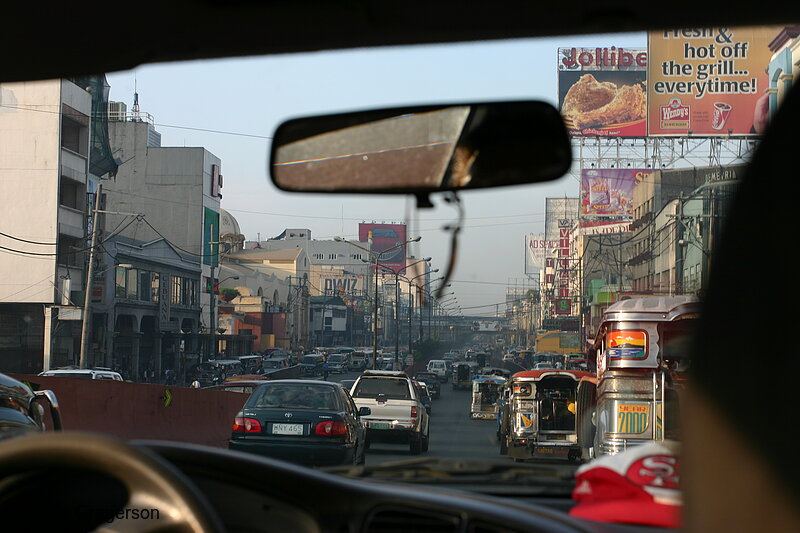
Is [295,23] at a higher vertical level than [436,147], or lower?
higher

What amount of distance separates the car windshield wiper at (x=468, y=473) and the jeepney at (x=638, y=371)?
9.51 m

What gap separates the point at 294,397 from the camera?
577 inches

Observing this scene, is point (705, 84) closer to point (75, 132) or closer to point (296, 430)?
point (75, 132)

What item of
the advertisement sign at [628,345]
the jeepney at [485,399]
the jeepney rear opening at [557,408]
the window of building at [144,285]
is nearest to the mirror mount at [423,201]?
the advertisement sign at [628,345]

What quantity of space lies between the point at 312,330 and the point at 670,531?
119000 mm

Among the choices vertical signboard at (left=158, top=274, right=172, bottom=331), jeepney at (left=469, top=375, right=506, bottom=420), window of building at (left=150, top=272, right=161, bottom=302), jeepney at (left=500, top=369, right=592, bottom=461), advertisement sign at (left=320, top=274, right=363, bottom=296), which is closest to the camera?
jeepney at (left=500, top=369, right=592, bottom=461)

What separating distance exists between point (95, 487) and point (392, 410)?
18.4 meters

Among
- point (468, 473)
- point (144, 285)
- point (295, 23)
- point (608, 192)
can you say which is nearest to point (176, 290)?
point (144, 285)

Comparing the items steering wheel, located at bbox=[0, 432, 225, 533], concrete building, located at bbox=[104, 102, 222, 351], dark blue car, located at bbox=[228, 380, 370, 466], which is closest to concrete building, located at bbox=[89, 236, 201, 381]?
concrete building, located at bbox=[104, 102, 222, 351]

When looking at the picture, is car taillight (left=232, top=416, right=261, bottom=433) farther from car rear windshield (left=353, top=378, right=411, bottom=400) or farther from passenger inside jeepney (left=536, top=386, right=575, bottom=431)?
passenger inside jeepney (left=536, top=386, right=575, bottom=431)

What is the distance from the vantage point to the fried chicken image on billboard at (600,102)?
69062mm

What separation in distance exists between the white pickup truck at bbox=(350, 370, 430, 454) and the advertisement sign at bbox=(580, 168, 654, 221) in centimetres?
4836

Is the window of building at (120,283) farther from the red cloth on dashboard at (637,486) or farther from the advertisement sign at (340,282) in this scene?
the advertisement sign at (340,282)

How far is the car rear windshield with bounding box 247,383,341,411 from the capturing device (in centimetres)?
1441
